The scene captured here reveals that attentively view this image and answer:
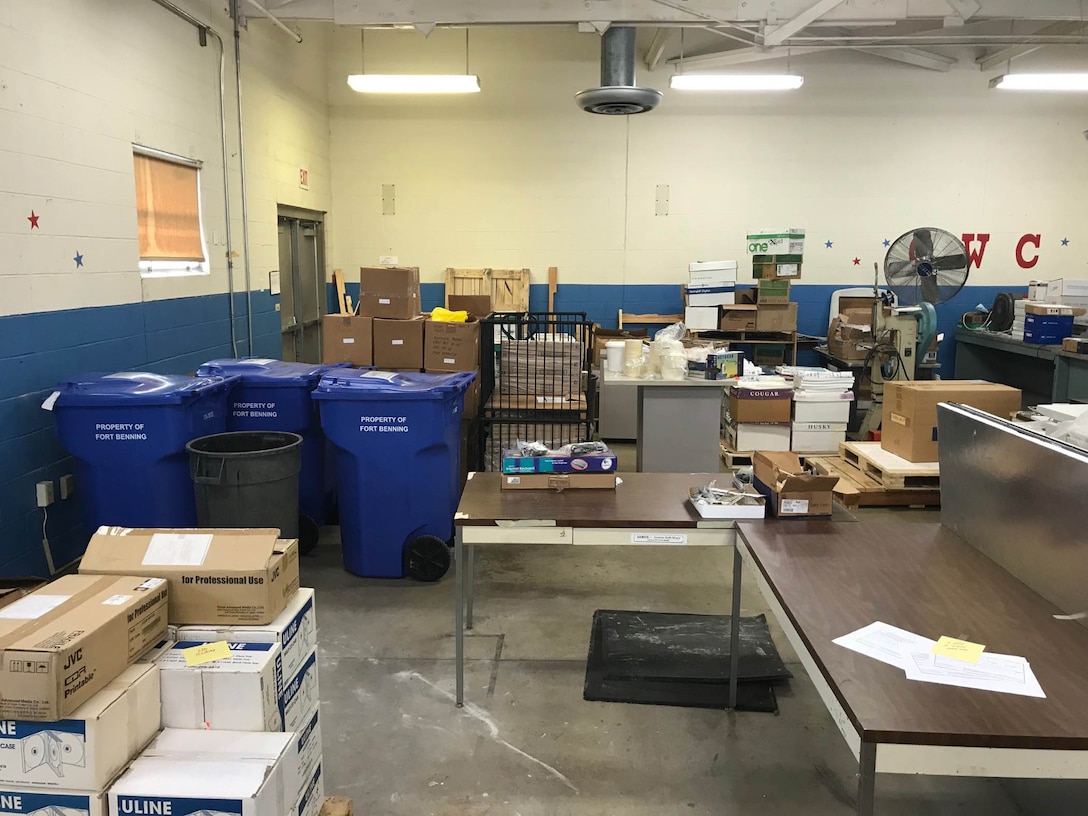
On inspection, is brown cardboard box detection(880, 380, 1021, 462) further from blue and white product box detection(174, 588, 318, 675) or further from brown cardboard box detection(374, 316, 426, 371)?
blue and white product box detection(174, 588, 318, 675)

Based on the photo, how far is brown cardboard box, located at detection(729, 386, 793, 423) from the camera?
231 inches

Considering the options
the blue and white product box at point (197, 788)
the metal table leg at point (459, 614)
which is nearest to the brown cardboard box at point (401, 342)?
the metal table leg at point (459, 614)

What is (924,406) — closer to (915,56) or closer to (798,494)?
(798,494)

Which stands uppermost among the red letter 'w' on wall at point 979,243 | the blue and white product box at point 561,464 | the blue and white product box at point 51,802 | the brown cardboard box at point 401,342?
the red letter 'w' on wall at point 979,243

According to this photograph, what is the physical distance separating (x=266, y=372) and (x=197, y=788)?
2853mm

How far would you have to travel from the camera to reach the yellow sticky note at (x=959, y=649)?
5.18ft

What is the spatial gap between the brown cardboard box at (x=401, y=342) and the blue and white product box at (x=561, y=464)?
Answer: 2451mm

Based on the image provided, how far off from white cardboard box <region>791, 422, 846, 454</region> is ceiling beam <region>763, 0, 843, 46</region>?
287 centimetres

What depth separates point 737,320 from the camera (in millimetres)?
7191

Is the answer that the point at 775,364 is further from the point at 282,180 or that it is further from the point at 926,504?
the point at 282,180

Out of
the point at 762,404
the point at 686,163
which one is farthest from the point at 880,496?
the point at 686,163

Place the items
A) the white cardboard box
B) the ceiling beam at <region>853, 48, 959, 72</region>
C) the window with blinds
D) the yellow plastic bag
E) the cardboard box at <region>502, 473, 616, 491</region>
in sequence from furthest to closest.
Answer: the ceiling beam at <region>853, 48, 959, 72</region>
the white cardboard box
the yellow plastic bag
the window with blinds
the cardboard box at <region>502, 473, 616, 491</region>

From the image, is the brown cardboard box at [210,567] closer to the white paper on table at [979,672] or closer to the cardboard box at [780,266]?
the white paper on table at [979,672]

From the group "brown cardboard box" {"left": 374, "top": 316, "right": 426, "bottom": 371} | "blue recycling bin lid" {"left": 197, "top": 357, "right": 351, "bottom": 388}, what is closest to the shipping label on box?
"blue recycling bin lid" {"left": 197, "top": 357, "right": 351, "bottom": 388}
